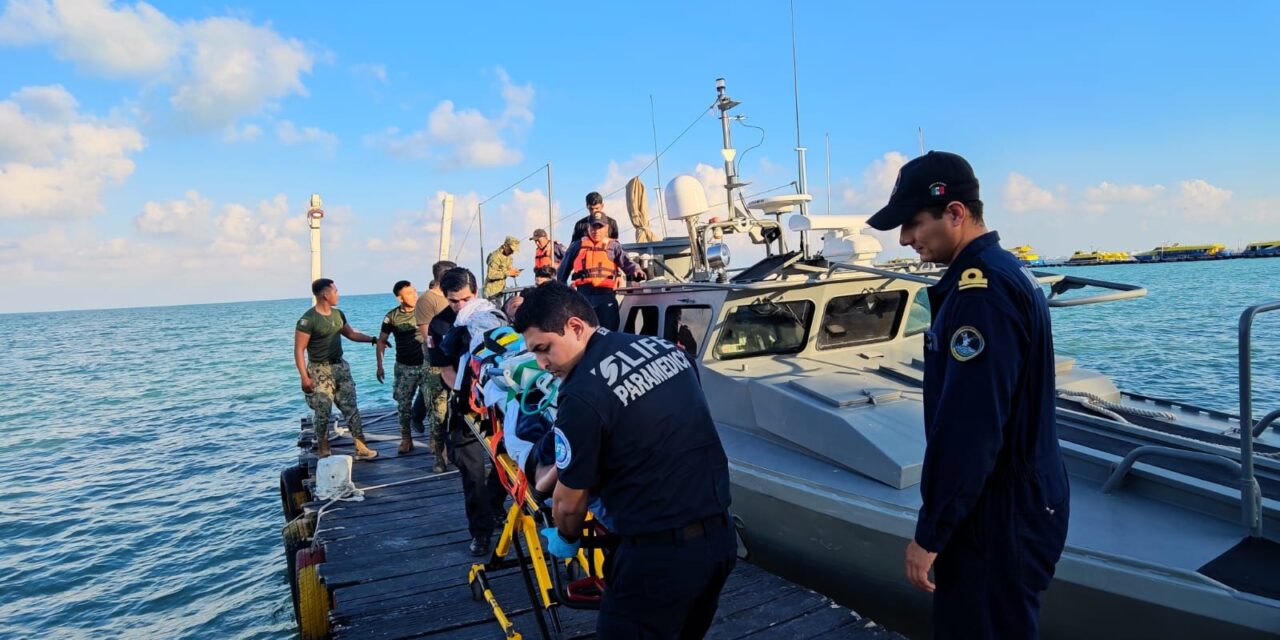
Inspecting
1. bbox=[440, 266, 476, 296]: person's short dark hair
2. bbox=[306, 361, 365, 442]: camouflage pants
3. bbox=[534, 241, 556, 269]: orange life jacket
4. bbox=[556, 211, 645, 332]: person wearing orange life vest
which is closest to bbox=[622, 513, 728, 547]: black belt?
bbox=[440, 266, 476, 296]: person's short dark hair

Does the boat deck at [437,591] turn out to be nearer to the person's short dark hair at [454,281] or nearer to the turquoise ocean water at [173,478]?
the person's short dark hair at [454,281]

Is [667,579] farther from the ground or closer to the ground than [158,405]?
farther from the ground

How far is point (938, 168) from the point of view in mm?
1879

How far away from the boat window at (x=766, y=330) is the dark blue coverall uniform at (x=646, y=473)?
3261mm

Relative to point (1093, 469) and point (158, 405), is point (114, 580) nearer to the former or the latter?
point (1093, 469)

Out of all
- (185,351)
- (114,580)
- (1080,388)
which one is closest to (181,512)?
(114,580)

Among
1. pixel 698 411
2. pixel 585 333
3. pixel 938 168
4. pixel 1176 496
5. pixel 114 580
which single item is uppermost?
pixel 938 168

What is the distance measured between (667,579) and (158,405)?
76.6 ft

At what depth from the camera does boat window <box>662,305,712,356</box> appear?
18.0 feet

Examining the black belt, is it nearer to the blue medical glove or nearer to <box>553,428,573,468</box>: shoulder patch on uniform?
<box>553,428,573,468</box>: shoulder patch on uniform

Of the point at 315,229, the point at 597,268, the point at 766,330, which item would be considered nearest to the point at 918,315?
the point at 766,330

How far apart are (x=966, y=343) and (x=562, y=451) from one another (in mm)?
1126

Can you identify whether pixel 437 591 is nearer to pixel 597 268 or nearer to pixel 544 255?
pixel 597 268

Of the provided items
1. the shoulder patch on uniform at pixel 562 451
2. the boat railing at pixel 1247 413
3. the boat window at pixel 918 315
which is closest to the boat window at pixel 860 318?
the boat window at pixel 918 315
